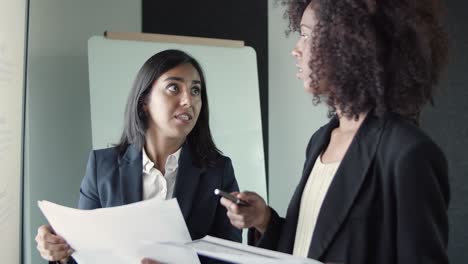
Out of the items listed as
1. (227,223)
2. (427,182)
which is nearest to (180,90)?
(227,223)

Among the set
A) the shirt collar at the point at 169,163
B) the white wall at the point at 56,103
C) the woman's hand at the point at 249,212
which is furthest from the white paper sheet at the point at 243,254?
the white wall at the point at 56,103

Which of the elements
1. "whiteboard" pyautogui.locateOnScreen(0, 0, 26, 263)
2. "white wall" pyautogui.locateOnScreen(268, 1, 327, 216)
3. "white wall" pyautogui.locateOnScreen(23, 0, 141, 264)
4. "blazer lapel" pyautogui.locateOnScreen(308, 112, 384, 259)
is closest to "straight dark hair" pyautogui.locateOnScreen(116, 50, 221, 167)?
"whiteboard" pyautogui.locateOnScreen(0, 0, 26, 263)

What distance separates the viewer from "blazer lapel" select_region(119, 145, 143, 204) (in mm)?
1502

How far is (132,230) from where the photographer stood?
1020 millimetres

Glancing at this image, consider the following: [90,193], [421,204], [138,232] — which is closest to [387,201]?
[421,204]

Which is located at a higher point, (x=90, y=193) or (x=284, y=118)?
(x=284, y=118)

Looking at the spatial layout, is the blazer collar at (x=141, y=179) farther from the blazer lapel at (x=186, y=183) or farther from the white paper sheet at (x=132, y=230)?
the white paper sheet at (x=132, y=230)

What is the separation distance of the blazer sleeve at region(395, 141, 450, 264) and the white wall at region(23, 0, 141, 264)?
2169 millimetres

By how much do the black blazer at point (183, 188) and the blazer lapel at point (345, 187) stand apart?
53cm

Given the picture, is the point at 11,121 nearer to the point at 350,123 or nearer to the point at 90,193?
the point at 90,193

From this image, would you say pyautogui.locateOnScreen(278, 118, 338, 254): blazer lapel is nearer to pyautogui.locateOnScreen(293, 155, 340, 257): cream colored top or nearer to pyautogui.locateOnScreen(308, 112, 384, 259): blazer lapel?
pyautogui.locateOnScreen(293, 155, 340, 257): cream colored top

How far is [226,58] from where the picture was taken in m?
2.81

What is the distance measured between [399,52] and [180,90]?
0.82 meters

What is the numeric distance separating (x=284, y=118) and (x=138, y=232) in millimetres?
2376
